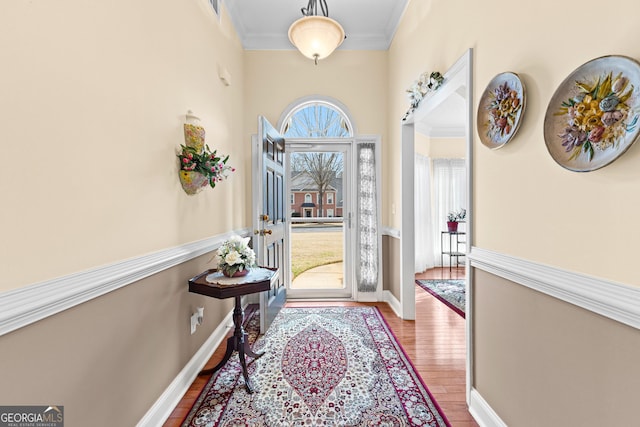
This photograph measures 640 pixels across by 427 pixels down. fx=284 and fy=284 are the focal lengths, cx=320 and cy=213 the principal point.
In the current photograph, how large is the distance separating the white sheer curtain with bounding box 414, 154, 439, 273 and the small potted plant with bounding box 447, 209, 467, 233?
1.15 feet

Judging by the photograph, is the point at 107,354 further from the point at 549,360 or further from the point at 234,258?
the point at 549,360

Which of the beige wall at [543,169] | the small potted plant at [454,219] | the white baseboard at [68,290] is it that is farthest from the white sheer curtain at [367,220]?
the white baseboard at [68,290]

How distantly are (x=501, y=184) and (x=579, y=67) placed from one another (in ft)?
1.94

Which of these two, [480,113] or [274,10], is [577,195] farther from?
[274,10]

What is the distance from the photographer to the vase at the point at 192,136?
1.96 m

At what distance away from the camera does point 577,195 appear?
1.04m

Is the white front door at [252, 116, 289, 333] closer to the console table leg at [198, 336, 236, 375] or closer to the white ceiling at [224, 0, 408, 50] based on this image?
the console table leg at [198, 336, 236, 375]

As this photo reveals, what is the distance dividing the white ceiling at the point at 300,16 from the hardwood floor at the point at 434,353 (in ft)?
10.7

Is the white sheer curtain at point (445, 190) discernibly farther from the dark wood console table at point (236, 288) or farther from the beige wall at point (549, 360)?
the dark wood console table at point (236, 288)

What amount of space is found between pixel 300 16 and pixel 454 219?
417 cm

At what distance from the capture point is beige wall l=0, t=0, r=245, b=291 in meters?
0.89

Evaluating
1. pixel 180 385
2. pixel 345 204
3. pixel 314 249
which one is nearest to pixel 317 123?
pixel 345 204

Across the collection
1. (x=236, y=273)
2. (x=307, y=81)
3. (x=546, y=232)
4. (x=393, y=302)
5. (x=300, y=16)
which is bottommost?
(x=393, y=302)

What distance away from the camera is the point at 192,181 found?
1.95 metres
